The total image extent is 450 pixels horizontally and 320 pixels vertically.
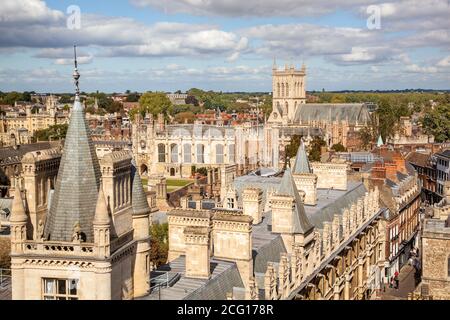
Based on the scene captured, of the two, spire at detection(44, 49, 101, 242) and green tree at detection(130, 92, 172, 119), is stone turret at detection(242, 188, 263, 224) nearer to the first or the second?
spire at detection(44, 49, 101, 242)

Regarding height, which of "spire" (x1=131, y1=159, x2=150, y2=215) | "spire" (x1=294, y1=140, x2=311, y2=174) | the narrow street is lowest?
the narrow street

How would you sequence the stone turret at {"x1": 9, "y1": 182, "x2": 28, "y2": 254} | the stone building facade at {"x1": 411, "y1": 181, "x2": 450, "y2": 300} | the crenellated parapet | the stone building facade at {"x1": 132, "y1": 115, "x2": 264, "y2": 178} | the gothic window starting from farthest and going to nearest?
the stone building facade at {"x1": 132, "y1": 115, "x2": 264, "y2": 178} → the crenellated parapet → the stone building facade at {"x1": 411, "y1": 181, "x2": 450, "y2": 300} → the stone turret at {"x1": 9, "y1": 182, "x2": 28, "y2": 254} → the gothic window

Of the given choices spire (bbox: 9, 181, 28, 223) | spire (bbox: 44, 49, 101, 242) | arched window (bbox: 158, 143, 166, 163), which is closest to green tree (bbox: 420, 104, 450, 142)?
arched window (bbox: 158, 143, 166, 163)

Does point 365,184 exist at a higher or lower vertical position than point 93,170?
lower

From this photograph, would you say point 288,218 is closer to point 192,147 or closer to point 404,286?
point 404,286

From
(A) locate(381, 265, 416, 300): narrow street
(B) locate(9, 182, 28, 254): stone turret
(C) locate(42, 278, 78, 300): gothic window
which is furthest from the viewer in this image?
(A) locate(381, 265, 416, 300): narrow street
